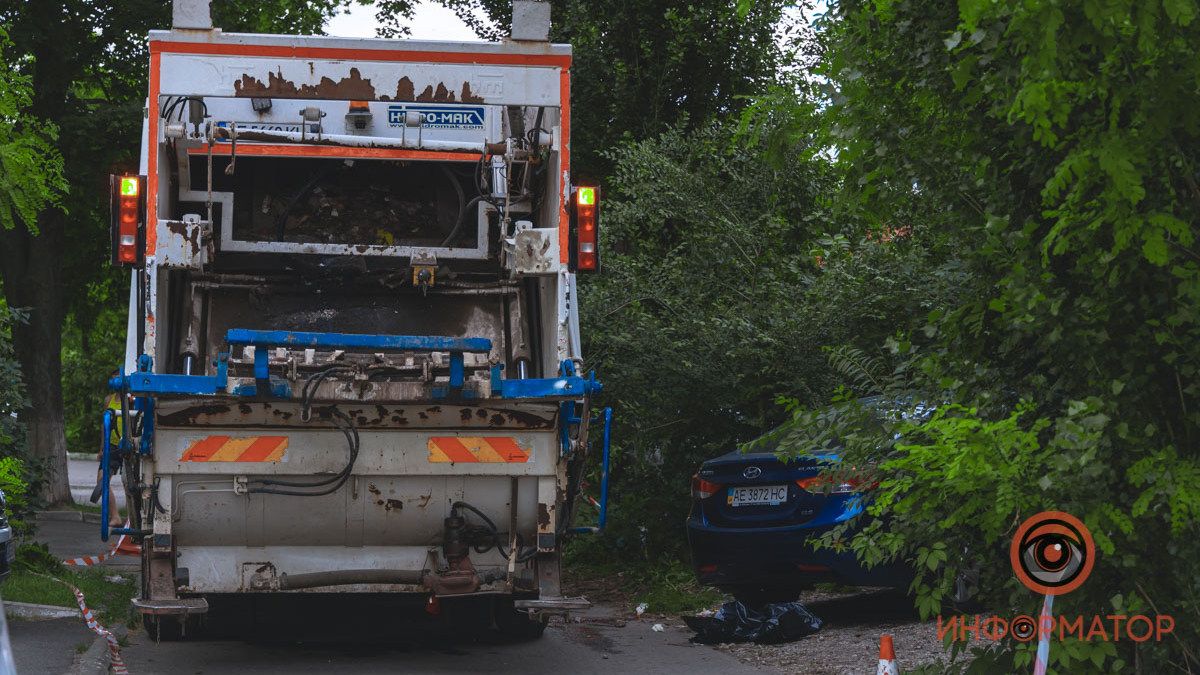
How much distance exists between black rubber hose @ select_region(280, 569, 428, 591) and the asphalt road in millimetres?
580

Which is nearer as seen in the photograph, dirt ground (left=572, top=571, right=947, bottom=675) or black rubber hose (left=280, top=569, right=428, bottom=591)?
black rubber hose (left=280, top=569, right=428, bottom=591)

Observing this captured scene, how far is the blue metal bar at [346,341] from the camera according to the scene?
23.8 ft

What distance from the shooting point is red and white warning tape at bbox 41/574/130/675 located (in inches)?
314

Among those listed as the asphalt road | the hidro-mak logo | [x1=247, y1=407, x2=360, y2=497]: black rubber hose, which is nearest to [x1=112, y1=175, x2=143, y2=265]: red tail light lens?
[x1=247, y1=407, x2=360, y2=497]: black rubber hose

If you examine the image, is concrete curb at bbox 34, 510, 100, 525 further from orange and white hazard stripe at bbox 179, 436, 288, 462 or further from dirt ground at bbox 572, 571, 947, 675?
orange and white hazard stripe at bbox 179, 436, 288, 462

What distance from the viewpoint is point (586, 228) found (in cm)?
808

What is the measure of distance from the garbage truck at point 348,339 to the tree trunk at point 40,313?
36.4ft

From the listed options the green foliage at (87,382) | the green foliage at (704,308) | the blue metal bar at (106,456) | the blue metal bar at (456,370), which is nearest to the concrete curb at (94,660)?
the blue metal bar at (106,456)

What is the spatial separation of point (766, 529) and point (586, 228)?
228cm

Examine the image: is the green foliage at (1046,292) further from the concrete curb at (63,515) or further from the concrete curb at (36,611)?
the concrete curb at (63,515)

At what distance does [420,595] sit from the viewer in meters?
8.46

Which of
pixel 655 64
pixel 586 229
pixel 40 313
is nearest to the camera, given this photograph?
pixel 586 229

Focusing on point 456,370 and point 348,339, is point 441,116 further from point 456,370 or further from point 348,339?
point 456,370

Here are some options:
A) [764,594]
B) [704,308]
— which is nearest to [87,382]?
[704,308]
